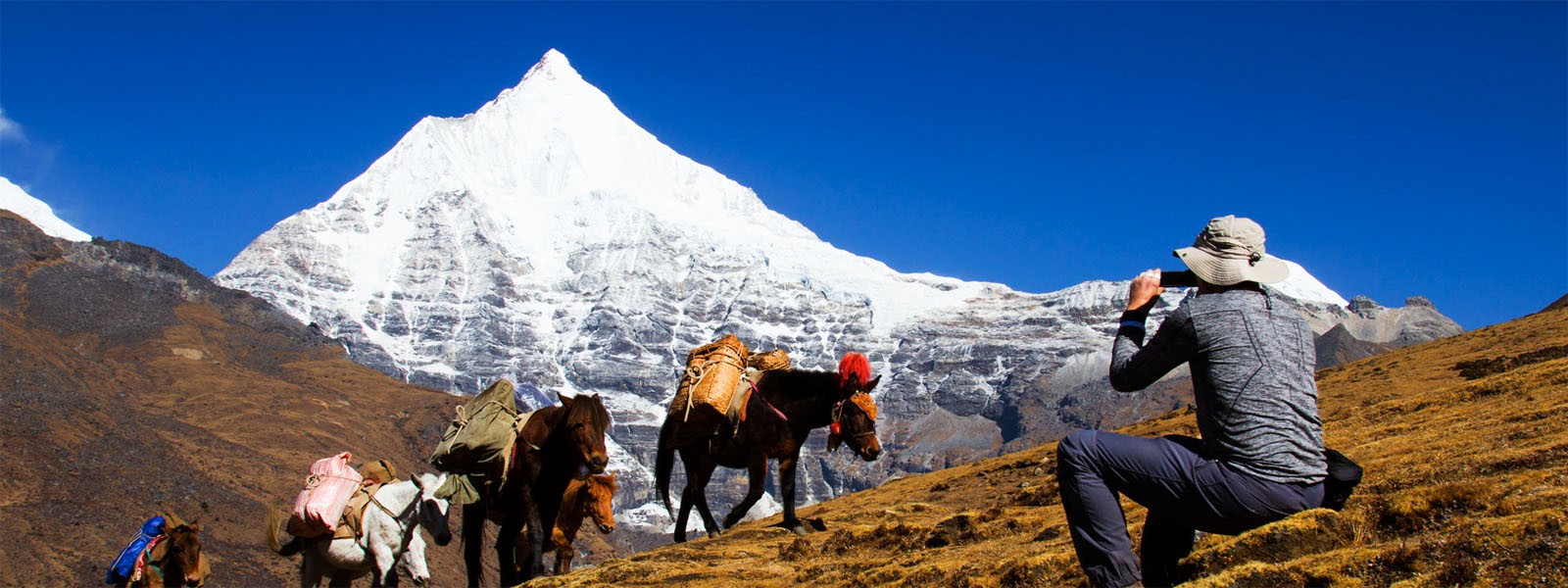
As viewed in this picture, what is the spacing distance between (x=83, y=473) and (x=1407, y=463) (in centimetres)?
6859

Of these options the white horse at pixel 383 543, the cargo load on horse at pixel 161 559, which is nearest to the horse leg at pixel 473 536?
the white horse at pixel 383 543

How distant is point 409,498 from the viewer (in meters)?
14.6

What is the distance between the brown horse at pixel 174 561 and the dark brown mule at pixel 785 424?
25.3ft

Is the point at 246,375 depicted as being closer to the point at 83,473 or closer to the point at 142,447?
the point at 142,447

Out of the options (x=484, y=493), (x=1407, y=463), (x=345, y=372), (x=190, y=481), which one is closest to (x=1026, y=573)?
(x=1407, y=463)

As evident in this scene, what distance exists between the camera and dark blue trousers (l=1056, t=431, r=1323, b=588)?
20.3 ft

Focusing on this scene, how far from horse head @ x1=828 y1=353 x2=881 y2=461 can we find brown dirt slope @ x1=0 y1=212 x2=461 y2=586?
42319mm

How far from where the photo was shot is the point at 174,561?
18562 mm

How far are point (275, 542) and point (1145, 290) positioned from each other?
1187 centimetres

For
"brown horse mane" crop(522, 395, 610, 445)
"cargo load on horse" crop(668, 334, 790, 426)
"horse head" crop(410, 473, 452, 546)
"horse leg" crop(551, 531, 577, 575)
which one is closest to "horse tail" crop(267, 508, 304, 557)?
"horse head" crop(410, 473, 452, 546)

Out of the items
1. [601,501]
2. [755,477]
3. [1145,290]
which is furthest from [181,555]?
[1145,290]

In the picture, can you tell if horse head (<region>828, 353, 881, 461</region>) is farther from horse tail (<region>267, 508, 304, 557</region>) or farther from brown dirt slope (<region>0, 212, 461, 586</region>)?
brown dirt slope (<region>0, 212, 461, 586</region>)

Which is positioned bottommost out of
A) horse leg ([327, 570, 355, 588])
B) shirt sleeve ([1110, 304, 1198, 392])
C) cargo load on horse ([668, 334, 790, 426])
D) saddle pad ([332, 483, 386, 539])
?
horse leg ([327, 570, 355, 588])

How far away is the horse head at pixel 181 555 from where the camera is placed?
18422mm
